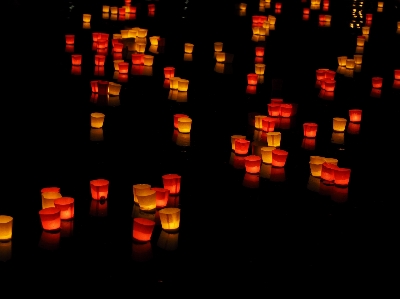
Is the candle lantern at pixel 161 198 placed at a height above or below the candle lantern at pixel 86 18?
below

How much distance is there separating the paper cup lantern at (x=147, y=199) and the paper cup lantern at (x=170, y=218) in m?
0.16

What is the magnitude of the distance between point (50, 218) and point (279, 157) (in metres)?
1.59

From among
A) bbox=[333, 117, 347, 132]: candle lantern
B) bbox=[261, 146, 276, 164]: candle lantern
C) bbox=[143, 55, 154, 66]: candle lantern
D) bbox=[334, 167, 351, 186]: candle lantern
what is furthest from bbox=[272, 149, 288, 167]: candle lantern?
bbox=[143, 55, 154, 66]: candle lantern

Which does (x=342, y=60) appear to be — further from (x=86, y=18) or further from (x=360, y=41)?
(x=86, y=18)

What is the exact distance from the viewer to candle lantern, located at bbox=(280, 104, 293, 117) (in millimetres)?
5777

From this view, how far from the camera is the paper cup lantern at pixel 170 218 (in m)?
3.86

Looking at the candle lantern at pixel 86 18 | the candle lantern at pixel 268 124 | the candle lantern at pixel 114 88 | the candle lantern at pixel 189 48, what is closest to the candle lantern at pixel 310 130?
the candle lantern at pixel 268 124

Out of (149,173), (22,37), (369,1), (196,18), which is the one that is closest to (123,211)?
(149,173)

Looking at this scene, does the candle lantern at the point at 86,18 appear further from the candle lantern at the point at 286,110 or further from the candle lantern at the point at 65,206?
the candle lantern at the point at 65,206

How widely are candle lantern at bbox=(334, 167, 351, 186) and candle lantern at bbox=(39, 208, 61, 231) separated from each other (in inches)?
64.9

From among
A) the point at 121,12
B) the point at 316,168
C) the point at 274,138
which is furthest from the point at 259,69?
the point at 121,12

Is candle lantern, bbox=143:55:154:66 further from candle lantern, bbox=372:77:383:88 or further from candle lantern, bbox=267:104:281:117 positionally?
candle lantern, bbox=372:77:383:88

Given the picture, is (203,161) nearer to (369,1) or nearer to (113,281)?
(113,281)

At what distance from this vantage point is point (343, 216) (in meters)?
4.27
